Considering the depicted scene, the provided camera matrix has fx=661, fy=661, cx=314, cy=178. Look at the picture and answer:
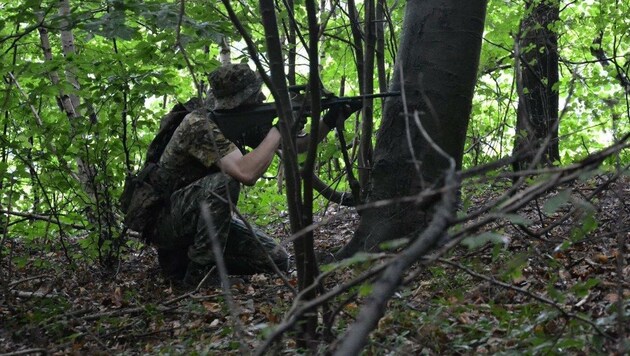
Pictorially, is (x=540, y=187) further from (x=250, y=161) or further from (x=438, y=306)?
(x=250, y=161)

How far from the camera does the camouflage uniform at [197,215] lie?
4176 millimetres

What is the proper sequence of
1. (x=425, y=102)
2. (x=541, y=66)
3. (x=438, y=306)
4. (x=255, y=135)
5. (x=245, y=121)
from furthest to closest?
(x=541, y=66), (x=255, y=135), (x=245, y=121), (x=425, y=102), (x=438, y=306)

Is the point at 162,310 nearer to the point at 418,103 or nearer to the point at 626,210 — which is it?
the point at 418,103

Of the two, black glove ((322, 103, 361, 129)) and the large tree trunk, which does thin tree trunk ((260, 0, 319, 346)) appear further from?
black glove ((322, 103, 361, 129))

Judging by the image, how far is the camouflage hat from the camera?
4.07 meters

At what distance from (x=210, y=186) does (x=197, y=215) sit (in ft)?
0.72

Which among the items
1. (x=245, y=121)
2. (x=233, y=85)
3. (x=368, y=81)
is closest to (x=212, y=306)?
(x=245, y=121)

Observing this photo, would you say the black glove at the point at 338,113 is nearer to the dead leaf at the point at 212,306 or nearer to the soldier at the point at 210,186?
the soldier at the point at 210,186

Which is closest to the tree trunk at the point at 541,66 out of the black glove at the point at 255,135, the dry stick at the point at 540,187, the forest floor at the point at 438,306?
the forest floor at the point at 438,306

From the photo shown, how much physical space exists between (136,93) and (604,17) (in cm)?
409

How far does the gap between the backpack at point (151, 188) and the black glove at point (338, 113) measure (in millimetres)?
1063

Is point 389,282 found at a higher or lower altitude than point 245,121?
lower

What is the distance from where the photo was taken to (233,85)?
4078 mm

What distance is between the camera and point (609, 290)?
265 cm
